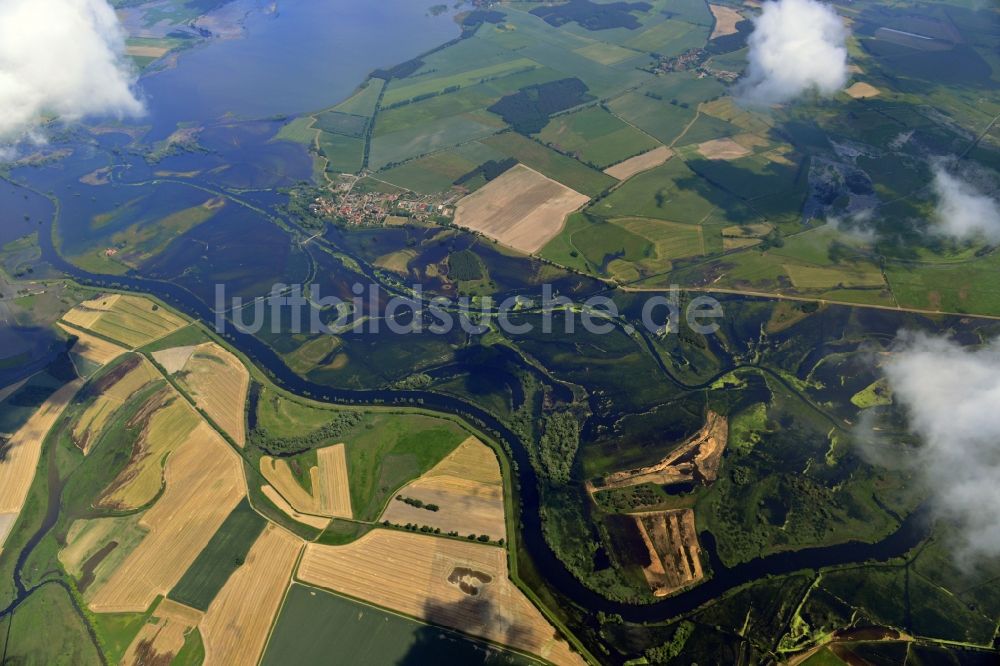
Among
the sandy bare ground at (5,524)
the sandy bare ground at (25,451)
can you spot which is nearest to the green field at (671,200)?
the sandy bare ground at (25,451)

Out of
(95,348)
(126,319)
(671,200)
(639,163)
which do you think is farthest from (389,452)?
(639,163)

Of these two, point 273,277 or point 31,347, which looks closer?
point 31,347

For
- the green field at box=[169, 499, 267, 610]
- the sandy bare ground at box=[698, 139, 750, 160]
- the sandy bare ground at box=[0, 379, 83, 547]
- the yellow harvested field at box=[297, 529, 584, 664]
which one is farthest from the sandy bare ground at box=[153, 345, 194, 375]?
the sandy bare ground at box=[698, 139, 750, 160]

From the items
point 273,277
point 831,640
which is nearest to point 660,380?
point 831,640

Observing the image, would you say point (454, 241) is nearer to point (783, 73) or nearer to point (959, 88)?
point (783, 73)

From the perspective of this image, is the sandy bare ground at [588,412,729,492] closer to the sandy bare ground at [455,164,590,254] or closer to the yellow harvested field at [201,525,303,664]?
the yellow harvested field at [201,525,303,664]

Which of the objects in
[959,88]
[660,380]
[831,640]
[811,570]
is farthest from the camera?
[959,88]
